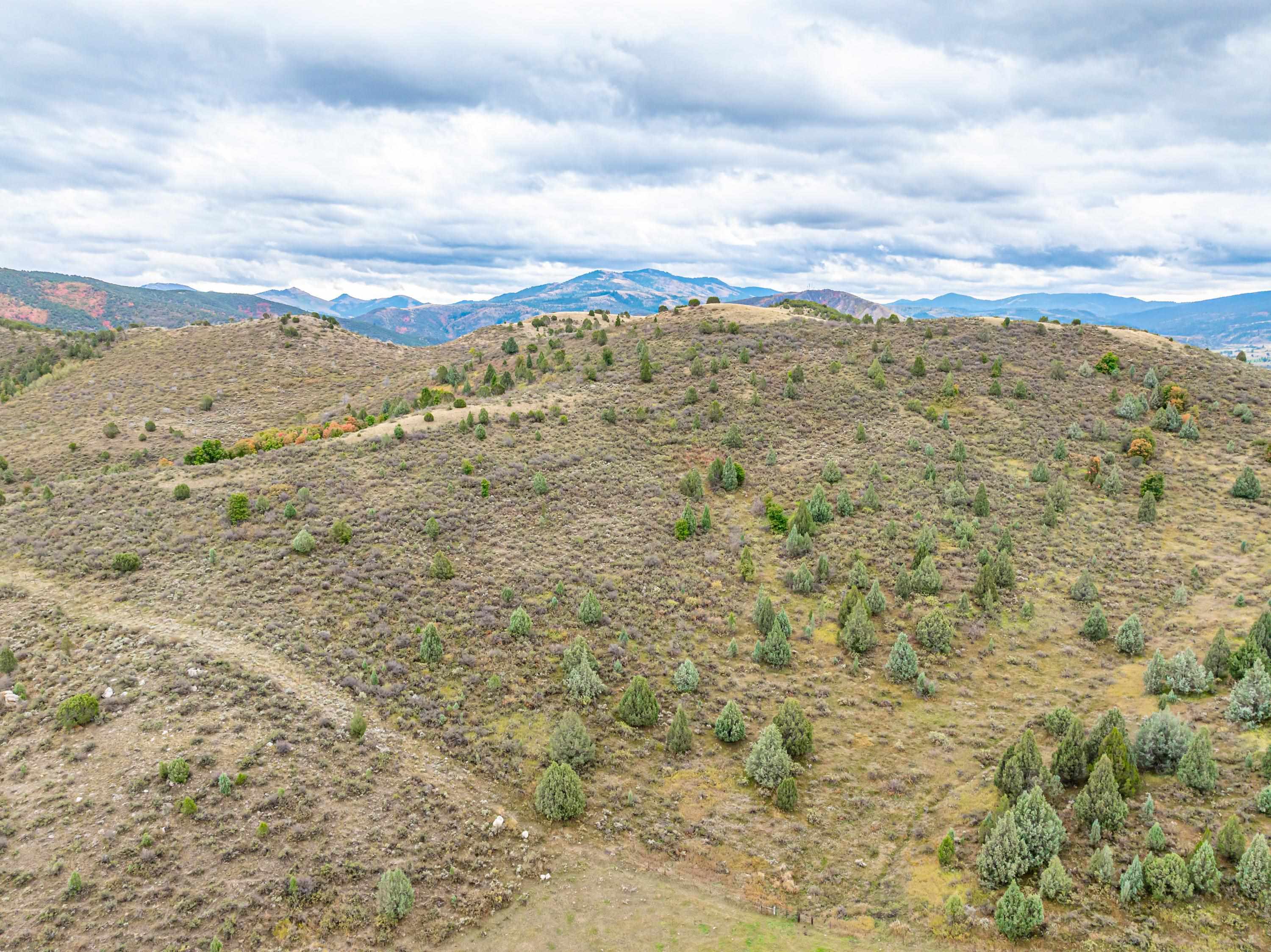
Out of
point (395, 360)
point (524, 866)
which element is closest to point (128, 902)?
point (524, 866)

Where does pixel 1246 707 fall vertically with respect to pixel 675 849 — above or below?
above

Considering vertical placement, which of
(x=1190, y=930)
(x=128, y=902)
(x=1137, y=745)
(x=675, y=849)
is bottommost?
(x=675, y=849)

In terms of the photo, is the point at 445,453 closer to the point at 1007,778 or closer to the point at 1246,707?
the point at 1007,778

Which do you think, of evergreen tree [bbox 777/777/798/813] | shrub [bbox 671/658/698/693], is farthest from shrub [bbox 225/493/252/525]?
evergreen tree [bbox 777/777/798/813]

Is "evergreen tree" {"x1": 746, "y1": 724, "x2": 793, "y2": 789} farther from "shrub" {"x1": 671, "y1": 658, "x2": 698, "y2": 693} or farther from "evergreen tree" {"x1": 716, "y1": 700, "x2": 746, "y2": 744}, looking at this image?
"shrub" {"x1": 671, "y1": 658, "x2": 698, "y2": 693}

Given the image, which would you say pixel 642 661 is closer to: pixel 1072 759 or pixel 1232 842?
pixel 1072 759

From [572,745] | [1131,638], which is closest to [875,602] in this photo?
[1131,638]
